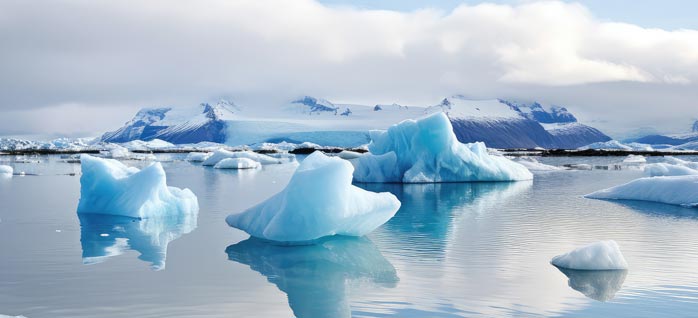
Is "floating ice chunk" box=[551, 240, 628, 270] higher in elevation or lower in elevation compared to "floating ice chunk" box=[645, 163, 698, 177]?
lower

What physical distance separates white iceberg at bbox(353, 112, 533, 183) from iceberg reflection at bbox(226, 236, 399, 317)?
1380cm

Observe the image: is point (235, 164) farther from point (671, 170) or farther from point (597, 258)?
point (597, 258)

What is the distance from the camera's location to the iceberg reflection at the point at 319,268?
23.6 ft

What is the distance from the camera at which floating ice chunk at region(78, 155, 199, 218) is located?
13773mm

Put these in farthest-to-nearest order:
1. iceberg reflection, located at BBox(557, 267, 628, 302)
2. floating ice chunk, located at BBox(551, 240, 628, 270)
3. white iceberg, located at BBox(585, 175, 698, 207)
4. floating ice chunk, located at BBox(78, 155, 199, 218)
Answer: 1. white iceberg, located at BBox(585, 175, 698, 207)
2. floating ice chunk, located at BBox(78, 155, 199, 218)
3. floating ice chunk, located at BBox(551, 240, 628, 270)
4. iceberg reflection, located at BBox(557, 267, 628, 302)

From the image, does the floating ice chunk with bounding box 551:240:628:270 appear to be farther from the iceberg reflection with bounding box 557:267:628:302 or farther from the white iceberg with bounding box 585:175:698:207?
the white iceberg with bounding box 585:175:698:207

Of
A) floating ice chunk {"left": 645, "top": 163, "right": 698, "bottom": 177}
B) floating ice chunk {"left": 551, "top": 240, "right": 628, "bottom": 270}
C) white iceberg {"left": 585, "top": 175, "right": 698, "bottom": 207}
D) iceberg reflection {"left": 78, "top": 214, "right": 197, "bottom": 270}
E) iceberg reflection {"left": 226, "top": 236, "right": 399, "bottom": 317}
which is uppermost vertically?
floating ice chunk {"left": 645, "top": 163, "right": 698, "bottom": 177}

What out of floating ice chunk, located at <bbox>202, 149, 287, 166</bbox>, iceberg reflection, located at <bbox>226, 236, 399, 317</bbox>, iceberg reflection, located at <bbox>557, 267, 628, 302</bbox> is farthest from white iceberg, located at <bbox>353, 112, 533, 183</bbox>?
floating ice chunk, located at <bbox>202, 149, 287, 166</bbox>

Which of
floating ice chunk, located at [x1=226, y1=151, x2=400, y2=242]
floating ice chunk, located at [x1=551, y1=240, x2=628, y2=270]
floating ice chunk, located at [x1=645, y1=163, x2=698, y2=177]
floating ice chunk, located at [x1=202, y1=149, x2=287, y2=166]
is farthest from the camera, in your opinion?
floating ice chunk, located at [x1=202, y1=149, x2=287, y2=166]

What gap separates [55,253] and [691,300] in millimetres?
8653

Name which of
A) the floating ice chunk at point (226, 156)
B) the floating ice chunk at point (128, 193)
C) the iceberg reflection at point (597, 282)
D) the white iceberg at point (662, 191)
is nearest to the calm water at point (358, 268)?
the iceberg reflection at point (597, 282)

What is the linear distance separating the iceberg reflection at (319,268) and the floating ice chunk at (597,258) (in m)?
2.36

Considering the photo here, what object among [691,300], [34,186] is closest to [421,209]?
[691,300]

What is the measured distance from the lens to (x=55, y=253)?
1018 cm
